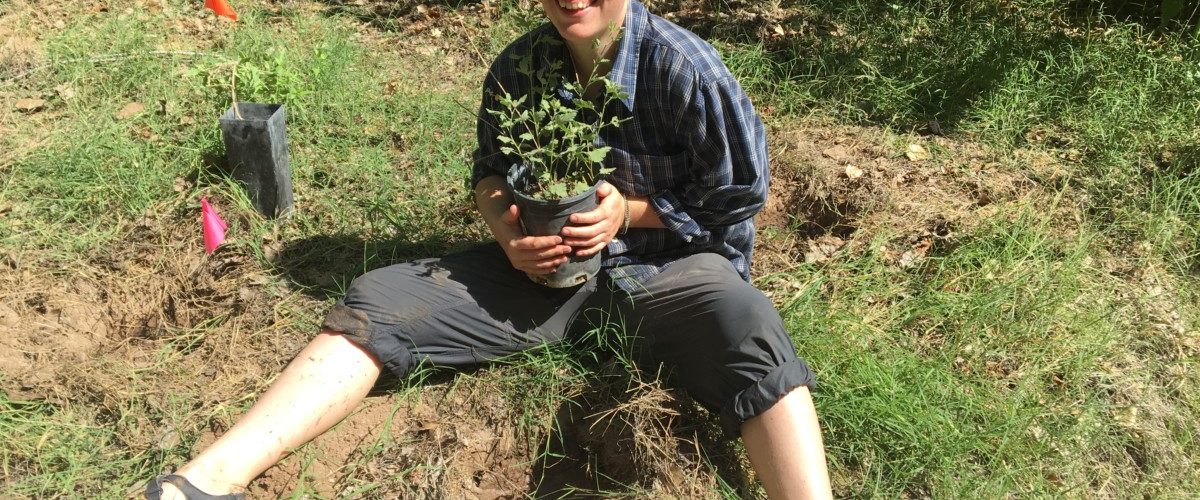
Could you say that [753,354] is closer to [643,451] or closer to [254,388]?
[643,451]

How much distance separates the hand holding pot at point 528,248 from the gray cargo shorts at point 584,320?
18cm

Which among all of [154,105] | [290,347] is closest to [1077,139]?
[290,347]

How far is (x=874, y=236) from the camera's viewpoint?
9.82 feet

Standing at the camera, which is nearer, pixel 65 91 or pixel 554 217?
pixel 554 217

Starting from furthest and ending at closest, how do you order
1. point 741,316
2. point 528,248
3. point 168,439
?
point 168,439 < point 528,248 < point 741,316

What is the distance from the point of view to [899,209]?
3.10 m

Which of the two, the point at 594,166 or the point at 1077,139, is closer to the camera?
the point at 594,166

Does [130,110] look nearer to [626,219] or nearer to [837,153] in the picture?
[626,219]

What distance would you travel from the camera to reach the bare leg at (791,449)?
6.36 ft

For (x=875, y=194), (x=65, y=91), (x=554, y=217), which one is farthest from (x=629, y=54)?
(x=65, y=91)

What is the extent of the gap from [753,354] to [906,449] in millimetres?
Result: 603

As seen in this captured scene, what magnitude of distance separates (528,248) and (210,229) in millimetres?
1400

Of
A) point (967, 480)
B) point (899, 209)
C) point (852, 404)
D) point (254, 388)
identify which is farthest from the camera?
point (899, 209)

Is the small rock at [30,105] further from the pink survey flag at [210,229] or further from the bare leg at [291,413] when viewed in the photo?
the bare leg at [291,413]
